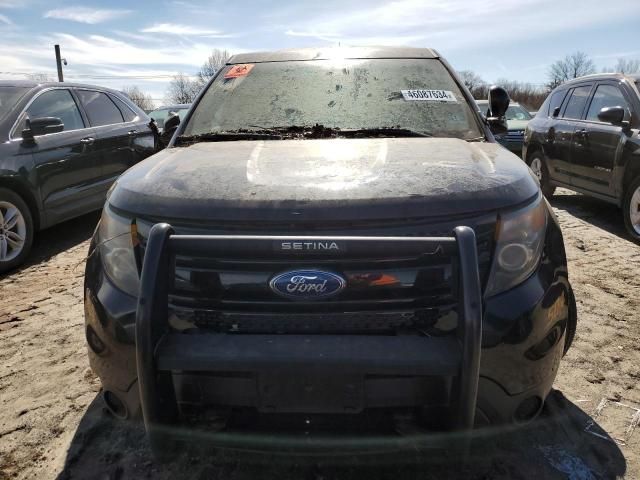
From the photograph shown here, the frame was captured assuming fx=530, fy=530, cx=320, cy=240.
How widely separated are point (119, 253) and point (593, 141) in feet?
20.9

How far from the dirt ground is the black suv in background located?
1.06 m

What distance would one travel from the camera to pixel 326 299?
1799 mm

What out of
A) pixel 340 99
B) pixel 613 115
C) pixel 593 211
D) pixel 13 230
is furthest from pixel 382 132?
pixel 593 211

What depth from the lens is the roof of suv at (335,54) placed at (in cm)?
357

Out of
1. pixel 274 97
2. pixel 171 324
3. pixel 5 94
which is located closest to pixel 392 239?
pixel 171 324

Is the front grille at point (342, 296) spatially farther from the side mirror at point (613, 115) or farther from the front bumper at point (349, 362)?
the side mirror at point (613, 115)

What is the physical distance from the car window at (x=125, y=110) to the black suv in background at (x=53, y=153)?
0.05 meters

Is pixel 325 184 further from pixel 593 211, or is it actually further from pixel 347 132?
pixel 593 211

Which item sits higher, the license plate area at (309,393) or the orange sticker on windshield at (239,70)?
the orange sticker on windshield at (239,70)

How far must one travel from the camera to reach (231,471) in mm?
2223

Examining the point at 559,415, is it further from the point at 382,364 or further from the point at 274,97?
the point at 274,97

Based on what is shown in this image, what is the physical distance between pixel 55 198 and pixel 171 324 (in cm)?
432

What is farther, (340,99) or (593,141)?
(593,141)

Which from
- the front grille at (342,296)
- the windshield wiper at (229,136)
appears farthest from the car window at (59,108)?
the front grille at (342,296)
